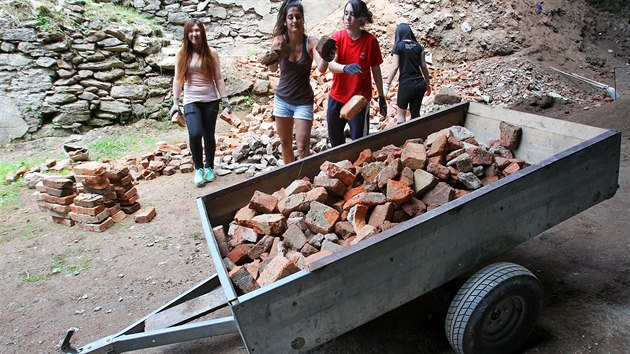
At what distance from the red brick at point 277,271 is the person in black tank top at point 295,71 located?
2153 mm

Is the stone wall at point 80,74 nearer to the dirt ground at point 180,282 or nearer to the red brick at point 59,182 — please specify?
the dirt ground at point 180,282

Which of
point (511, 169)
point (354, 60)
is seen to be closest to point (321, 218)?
point (511, 169)

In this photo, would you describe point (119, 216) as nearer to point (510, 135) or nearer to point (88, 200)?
point (88, 200)

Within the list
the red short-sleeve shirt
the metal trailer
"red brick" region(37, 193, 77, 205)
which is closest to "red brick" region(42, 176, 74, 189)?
"red brick" region(37, 193, 77, 205)

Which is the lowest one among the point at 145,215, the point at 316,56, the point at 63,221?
the point at 63,221

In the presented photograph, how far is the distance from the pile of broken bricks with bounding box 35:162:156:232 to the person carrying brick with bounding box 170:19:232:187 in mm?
947

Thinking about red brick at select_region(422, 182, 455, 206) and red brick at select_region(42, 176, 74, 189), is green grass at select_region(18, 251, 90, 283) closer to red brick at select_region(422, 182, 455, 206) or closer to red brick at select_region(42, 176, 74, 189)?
red brick at select_region(42, 176, 74, 189)

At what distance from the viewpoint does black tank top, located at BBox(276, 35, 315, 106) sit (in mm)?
3898

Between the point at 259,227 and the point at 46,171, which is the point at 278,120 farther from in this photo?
the point at 46,171

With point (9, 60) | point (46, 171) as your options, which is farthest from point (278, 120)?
point (9, 60)

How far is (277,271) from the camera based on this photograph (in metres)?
1.94

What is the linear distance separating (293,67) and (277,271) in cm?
244

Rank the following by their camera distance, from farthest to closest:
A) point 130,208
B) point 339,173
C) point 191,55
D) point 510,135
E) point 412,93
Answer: point 412,93, point 191,55, point 130,208, point 510,135, point 339,173

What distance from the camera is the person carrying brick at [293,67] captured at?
3699mm
